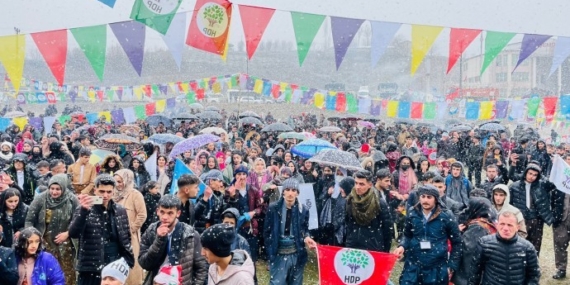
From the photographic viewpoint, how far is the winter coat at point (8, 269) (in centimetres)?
412

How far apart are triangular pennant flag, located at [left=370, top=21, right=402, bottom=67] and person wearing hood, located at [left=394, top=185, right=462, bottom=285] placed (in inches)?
285

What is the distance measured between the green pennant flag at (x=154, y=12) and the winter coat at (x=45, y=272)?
7139 mm

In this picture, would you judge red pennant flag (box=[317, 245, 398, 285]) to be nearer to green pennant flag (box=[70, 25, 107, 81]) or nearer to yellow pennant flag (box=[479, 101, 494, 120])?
green pennant flag (box=[70, 25, 107, 81])

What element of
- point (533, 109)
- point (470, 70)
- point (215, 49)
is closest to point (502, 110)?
point (533, 109)

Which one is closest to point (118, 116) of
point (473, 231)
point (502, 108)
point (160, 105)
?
point (160, 105)

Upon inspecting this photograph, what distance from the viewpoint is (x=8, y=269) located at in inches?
163

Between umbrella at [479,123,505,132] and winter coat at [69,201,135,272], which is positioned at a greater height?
umbrella at [479,123,505,132]

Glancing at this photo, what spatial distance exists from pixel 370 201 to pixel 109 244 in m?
2.53

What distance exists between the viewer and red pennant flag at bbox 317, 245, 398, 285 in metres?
4.99

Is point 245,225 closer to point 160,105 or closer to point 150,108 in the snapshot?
point 150,108

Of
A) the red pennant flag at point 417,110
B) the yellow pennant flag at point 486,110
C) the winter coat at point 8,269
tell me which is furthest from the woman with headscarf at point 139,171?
the yellow pennant flag at point 486,110

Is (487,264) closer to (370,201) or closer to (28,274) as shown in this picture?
(370,201)

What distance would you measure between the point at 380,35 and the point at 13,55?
7800mm

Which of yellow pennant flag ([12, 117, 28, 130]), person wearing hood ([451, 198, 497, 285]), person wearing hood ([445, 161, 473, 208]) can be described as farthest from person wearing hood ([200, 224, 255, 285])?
yellow pennant flag ([12, 117, 28, 130])
